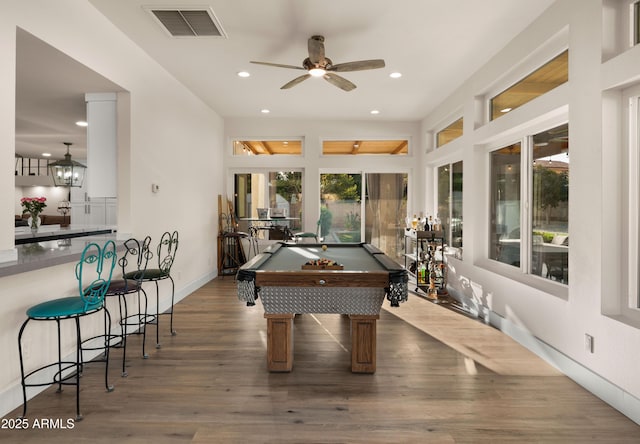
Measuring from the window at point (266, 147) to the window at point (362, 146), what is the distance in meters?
0.56

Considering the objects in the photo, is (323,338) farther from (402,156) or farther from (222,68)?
(402,156)

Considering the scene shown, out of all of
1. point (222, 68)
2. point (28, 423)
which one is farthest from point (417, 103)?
point (28, 423)

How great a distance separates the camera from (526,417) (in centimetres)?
235

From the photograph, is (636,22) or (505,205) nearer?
(636,22)

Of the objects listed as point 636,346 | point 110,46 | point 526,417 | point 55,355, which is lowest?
point 526,417

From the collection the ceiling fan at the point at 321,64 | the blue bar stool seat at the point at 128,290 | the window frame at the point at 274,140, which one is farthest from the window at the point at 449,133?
the blue bar stool seat at the point at 128,290

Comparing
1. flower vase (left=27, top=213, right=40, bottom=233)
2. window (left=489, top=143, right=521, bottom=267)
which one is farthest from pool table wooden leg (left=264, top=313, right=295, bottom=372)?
flower vase (left=27, top=213, right=40, bottom=233)

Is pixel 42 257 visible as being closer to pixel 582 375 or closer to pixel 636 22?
pixel 582 375

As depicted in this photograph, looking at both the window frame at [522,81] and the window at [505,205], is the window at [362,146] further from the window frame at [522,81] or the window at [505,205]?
the window at [505,205]

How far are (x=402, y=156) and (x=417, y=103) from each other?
54.4 inches

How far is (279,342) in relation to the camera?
9.68 ft

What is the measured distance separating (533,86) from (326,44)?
207 cm

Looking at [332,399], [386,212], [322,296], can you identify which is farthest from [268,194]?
[332,399]

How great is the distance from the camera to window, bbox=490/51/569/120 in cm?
326
